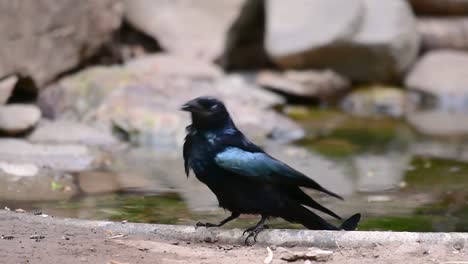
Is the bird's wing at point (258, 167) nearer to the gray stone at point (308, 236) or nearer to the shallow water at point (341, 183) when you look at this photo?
the gray stone at point (308, 236)

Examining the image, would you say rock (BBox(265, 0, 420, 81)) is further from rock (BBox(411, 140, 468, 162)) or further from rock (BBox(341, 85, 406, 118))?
rock (BBox(411, 140, 468, 162))

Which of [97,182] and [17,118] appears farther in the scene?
[17,118]

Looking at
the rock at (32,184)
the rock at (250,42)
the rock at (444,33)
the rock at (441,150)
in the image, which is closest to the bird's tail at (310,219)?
the rock at (32,184)

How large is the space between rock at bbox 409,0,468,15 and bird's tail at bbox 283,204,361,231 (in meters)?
8.22

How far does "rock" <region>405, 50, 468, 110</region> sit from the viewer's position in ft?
36.7

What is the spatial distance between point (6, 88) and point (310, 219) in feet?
15.1

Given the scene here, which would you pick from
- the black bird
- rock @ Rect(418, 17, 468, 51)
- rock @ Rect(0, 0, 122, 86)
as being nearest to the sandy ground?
the black bird

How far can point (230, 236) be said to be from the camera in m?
4.21

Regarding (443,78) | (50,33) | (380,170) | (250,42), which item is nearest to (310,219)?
(380,170)

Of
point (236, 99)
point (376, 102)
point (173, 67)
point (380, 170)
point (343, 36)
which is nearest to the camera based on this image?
point (380, 170)

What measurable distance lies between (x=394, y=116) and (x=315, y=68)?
1.17 m

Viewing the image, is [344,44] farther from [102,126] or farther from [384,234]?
[384,234]

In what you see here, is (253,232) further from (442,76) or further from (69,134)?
(442,76)

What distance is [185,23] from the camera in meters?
10.8
